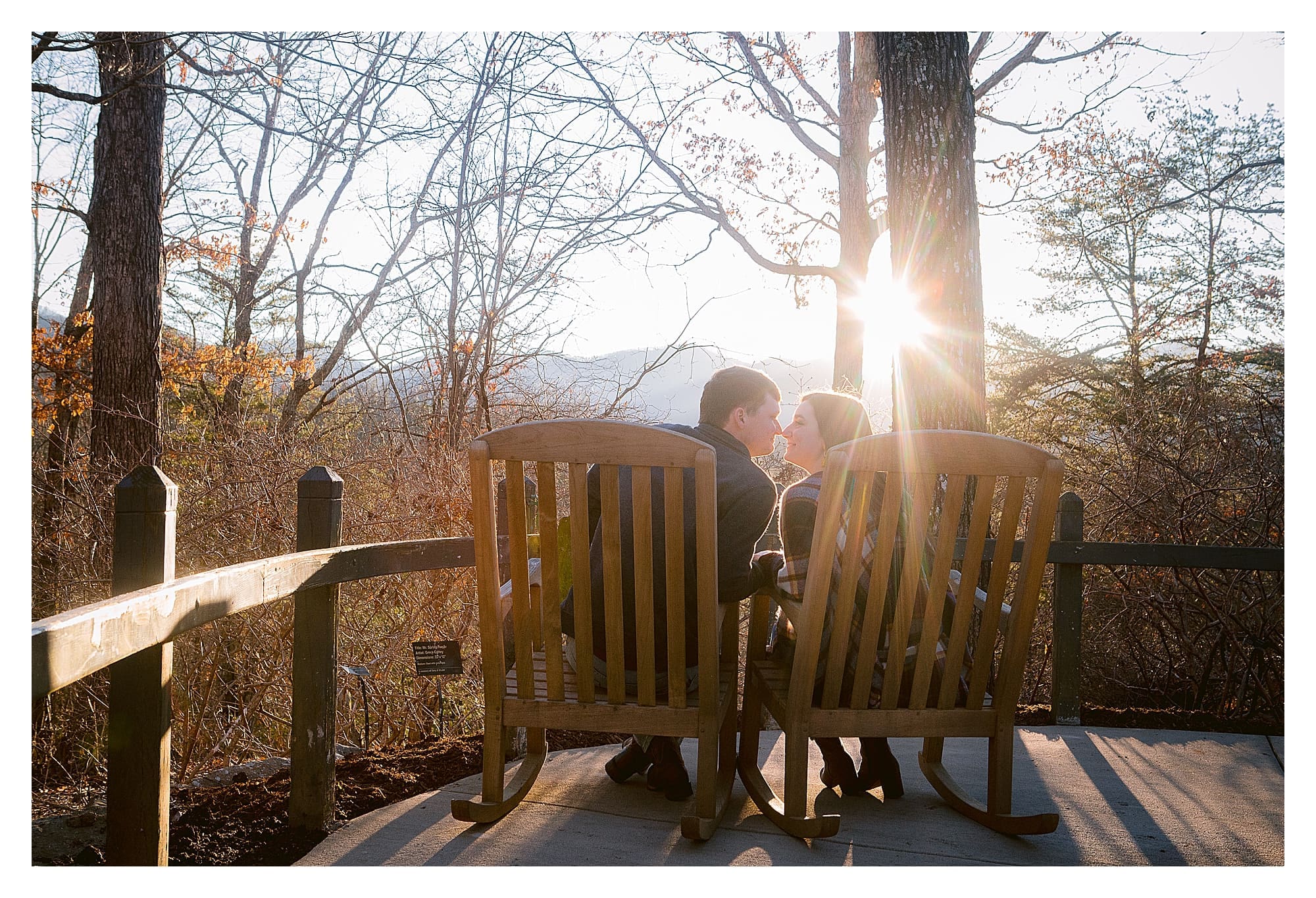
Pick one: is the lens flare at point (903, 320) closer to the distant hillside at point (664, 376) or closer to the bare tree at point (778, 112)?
the distant hillside at point (664, 376)

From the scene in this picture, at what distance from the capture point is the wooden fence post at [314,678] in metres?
2.57

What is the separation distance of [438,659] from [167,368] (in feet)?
25.0

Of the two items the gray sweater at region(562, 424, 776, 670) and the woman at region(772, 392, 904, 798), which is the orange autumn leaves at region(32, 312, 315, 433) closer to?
the gray sweater at region(562, 424, 776, 670)

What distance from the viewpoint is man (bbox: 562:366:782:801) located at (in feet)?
8.55

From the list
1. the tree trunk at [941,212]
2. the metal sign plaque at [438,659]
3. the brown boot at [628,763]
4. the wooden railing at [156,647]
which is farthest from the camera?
the tree trunk at [941,212]

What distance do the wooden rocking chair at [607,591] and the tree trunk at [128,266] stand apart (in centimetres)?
520

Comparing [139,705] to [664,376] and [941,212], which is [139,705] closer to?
[941,212]

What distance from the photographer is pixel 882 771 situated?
288 centimetres

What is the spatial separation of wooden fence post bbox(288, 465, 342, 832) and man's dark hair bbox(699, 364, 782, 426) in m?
1.12

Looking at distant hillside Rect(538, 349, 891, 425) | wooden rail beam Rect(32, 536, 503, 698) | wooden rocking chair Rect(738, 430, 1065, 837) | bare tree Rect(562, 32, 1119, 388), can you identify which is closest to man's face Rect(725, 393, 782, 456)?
wooden rocking chair Rect(738, 430, 1065, 837)

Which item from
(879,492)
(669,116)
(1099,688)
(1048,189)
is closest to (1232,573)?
(1099,688)

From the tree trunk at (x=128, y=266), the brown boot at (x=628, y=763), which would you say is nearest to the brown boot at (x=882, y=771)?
the brown boot at (x=628, y=763)

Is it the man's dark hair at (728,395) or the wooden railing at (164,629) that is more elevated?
the man's dark hair at (728,395)
